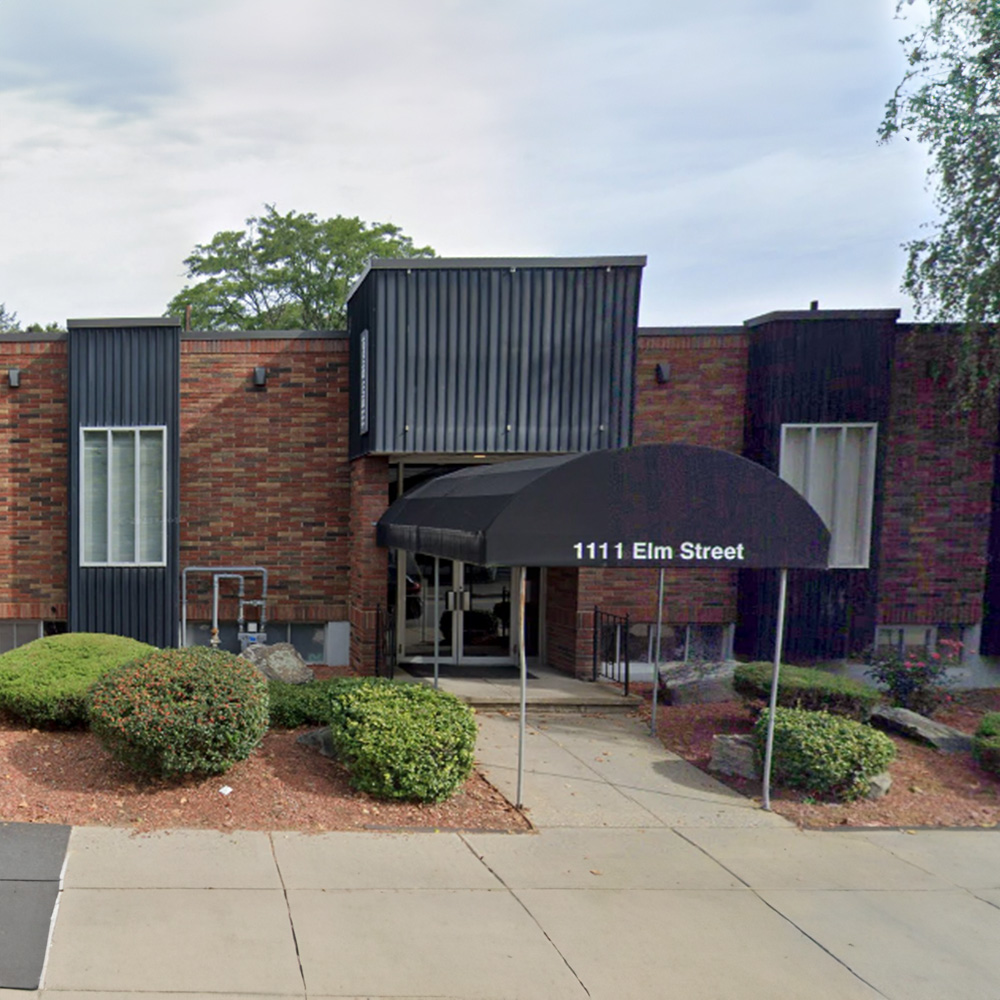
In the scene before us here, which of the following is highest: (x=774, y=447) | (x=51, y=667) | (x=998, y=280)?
(x=998, y=280)

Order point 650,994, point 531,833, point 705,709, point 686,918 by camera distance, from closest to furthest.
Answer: point 650,994, point 686,918, point 531,833, point 705,709

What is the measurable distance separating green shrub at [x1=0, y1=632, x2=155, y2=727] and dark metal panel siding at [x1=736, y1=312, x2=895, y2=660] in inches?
320

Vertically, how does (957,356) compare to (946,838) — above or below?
above


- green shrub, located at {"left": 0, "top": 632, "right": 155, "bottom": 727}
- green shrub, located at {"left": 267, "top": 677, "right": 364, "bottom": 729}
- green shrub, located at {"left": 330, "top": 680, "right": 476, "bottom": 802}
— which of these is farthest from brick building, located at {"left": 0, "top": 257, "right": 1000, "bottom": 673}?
green shrub, located at {"left": 330, "top": 680, "right": 476, "bottom": 802}

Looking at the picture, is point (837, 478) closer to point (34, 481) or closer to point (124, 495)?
A: point (124, 495)

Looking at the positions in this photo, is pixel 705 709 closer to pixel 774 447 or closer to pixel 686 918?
pixel 774 447

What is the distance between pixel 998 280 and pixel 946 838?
285 inches

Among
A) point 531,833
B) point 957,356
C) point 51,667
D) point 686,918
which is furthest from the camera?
point 957,356

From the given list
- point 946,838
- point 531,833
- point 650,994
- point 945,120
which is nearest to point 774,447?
point 945,120

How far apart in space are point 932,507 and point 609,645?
16.4 feet

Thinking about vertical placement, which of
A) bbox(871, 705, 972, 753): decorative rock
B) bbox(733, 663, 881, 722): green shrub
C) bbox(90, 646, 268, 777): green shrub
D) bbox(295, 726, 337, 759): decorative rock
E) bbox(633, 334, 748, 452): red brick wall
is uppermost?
bbox(633, 334, 748, 452): red brick wall

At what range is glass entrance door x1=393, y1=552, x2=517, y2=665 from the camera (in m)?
12.7

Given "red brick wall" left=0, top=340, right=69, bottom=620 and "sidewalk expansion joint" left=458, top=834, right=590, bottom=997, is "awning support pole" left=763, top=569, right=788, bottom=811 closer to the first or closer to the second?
"sidewalk expansion joint" left=458, top=834, right=590, bottom=997

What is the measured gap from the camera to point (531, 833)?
6.50m
